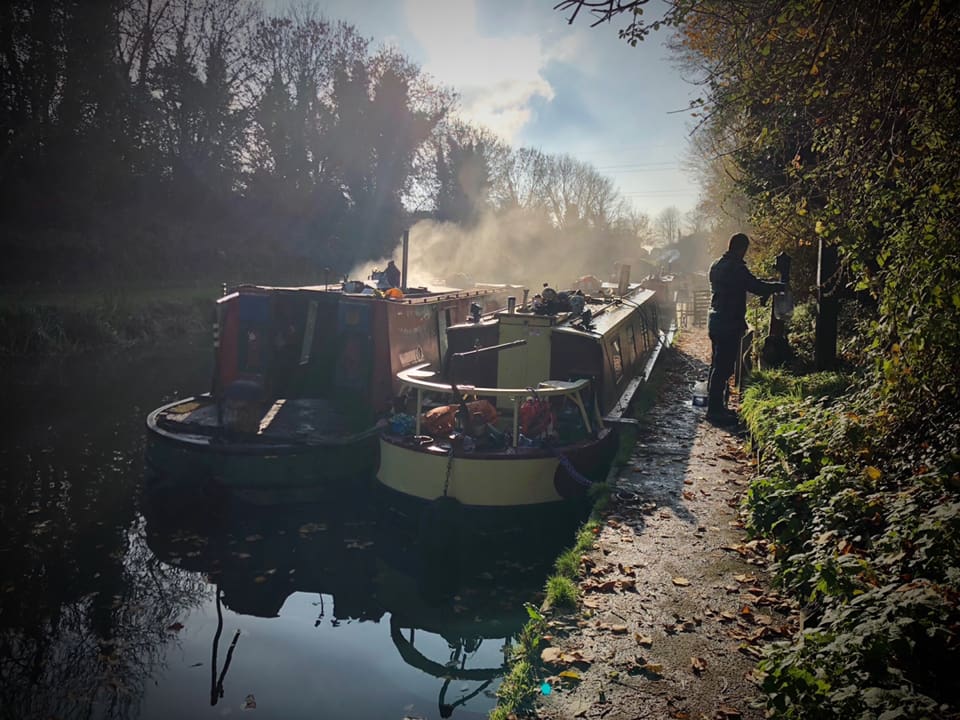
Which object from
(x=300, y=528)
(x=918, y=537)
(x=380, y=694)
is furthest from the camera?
(x=300, y=528)

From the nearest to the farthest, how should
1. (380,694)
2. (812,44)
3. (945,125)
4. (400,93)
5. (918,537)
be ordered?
(918,537) < (945,125) < (380,694) < (812,44) < (400,93)

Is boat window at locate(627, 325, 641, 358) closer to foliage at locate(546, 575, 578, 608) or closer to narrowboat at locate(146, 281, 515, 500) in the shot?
narrowboat at locate(146, 281, 515, 500)

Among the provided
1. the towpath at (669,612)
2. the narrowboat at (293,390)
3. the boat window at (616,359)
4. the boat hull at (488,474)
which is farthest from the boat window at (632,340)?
the towpath at (669,612)

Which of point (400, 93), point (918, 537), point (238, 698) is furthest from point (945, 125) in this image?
point (400, 93)

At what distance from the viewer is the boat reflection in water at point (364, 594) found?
5.73m

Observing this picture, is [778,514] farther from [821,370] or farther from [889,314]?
[821,370]

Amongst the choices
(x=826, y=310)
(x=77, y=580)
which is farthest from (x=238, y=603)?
(x=826, y=310)

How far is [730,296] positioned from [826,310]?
4.19ft

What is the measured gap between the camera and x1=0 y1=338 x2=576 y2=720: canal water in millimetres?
5570

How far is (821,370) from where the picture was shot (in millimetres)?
9133

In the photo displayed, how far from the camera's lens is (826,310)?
29.6ft

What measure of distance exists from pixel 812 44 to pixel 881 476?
404cm

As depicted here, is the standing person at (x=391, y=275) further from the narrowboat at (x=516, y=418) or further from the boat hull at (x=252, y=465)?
the boat hull at (x=252, y=465)

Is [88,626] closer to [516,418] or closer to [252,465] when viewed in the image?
[252,465]
